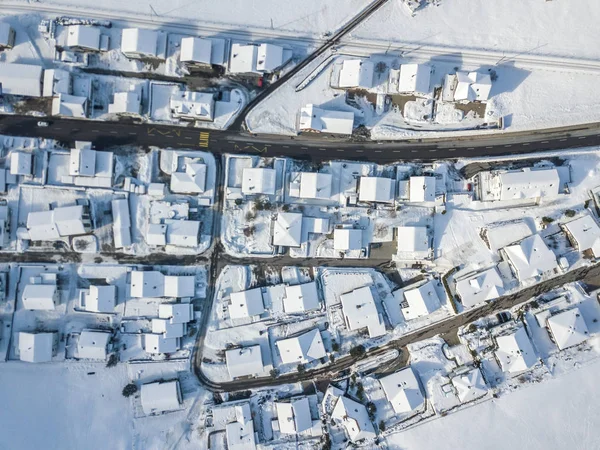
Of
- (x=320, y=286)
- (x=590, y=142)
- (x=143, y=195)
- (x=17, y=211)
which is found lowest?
(x=320, y=286)

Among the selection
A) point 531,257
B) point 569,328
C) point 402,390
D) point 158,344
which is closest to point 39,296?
point 158,344

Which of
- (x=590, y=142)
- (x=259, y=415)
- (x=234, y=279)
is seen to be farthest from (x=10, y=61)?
(x=590, y=142)

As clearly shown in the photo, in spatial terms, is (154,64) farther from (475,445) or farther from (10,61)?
(475,445)

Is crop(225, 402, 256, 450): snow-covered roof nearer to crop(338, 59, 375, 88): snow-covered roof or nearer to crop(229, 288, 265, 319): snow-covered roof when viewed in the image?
crop(229, 288, 265, 319): snow-covered roof

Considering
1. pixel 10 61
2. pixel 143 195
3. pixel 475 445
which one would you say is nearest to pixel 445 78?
pixel 143 195

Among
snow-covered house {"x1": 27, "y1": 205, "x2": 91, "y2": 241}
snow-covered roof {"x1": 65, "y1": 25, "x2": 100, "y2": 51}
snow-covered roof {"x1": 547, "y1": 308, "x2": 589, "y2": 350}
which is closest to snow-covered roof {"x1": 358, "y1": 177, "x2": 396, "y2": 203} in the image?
snow-covered roof {"x1": 547, "y1": 308, "x2": 589, "y2": 350}

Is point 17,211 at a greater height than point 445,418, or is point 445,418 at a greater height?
point 17,211

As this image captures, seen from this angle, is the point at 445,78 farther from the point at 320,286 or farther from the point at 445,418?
the point at 445,418
